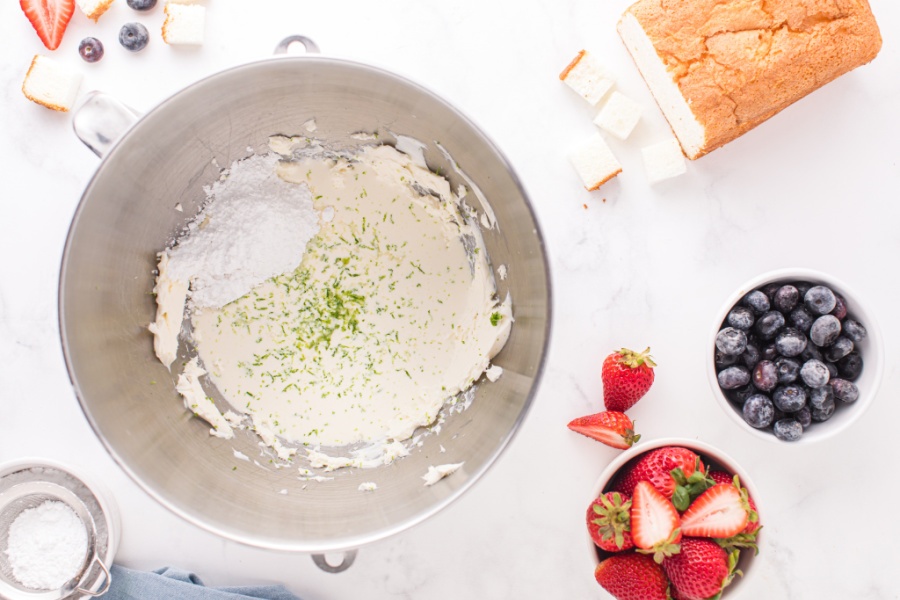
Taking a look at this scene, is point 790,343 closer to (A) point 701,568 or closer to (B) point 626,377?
(B) point 626,377

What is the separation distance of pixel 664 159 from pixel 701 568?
3.15ft

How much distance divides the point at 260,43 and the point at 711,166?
118 centimetres

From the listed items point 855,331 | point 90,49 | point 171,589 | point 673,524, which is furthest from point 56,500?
point 855,331

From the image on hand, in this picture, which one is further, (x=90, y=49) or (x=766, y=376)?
(x=90, y=49)

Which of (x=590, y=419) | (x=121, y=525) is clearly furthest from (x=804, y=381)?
(x=121, y=525)

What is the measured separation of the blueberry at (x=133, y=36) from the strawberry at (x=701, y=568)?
1.74 metres

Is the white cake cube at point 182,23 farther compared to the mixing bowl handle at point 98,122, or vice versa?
the white cake cube at point 182,23

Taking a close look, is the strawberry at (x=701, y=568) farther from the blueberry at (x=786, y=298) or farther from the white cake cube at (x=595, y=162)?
the white cake cube at (x=595, y=162)

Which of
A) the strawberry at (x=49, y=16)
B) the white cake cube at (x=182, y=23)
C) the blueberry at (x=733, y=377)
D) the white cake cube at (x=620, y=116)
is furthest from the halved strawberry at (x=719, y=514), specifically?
the strawberry at (x=49, y=16)

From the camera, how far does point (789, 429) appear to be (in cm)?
173

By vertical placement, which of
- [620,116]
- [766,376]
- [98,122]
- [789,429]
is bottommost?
[789,429]

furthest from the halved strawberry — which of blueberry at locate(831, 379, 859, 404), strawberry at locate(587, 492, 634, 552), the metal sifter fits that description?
the metal sifter

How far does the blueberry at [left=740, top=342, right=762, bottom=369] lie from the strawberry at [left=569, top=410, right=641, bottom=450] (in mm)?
302

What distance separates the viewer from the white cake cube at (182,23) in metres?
1.87
